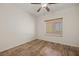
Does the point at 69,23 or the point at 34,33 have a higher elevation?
the point at 69,23

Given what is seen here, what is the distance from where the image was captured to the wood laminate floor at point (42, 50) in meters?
1.10

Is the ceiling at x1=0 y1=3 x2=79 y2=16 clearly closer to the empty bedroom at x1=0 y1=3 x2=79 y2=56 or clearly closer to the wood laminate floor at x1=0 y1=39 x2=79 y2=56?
the empty bedroom at x1=0 y1=3 x2=79 y2=56

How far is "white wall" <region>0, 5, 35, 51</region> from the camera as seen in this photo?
1082 mm

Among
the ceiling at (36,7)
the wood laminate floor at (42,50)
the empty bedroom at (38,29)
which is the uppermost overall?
the ceiling at (36,7)

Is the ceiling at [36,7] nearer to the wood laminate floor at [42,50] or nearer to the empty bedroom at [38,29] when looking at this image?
the empty bedroom at [38,29]

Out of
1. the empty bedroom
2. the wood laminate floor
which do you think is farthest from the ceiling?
the wood laminate floor

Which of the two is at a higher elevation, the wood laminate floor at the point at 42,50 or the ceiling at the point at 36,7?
the ceiling at the point at 36,7

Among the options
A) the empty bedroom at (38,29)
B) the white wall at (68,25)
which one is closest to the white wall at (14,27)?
the empty bedroom at (38,29)

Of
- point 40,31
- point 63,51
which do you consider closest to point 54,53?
point 63,51

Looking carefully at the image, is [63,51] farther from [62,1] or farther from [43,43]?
[62,1]

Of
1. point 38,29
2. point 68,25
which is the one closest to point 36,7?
point 38,29

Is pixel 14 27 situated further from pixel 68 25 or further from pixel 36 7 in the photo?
pixel 68 25

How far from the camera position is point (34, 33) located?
1.21 metres

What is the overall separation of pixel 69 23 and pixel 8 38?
2.71ft
